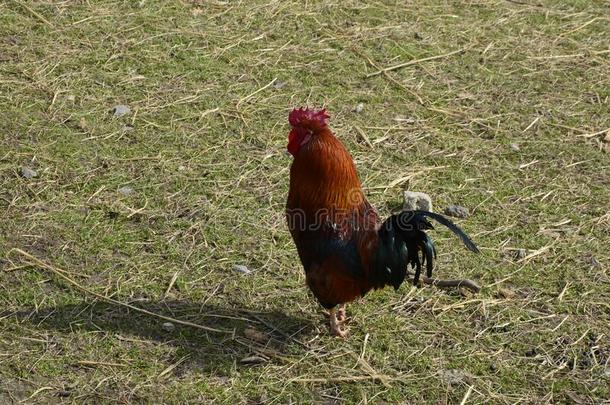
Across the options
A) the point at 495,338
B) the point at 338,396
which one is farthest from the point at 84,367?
the point at 495,338

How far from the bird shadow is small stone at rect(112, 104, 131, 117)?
1.97 metres

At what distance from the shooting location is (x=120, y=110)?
6.15 meters

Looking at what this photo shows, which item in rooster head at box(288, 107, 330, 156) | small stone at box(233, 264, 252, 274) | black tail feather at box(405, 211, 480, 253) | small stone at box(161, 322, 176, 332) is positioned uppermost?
rooster head at box(288, 107, 330, 156)

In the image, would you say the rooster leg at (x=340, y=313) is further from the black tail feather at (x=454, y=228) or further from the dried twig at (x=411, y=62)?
the dried twig at (x=411, y=62)

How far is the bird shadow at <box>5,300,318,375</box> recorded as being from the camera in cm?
427

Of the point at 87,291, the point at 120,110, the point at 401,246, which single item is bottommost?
the point at 87,291

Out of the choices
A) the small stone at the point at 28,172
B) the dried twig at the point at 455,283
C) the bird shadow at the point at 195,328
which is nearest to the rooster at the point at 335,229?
the bird shadow at the point at 195,328

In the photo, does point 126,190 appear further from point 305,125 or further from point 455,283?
point 455,283

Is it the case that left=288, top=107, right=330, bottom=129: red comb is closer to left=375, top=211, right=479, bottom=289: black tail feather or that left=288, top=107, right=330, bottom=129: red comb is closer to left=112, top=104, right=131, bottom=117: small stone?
left=375, top=211, right=479, bottom=289: black tail feather

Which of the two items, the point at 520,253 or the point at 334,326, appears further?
the point at 520,253

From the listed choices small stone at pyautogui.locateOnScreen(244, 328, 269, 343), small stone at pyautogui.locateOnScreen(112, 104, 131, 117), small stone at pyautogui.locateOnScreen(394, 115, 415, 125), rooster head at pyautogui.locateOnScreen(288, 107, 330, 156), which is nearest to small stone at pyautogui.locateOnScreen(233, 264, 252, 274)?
small stone at pyautogui.locateOnScreen(244, 328, 269, 343)

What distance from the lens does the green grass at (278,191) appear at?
422 cm

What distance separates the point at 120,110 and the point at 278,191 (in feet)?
4.71

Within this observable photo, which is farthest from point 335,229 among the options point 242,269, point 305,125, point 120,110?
point 120,110
